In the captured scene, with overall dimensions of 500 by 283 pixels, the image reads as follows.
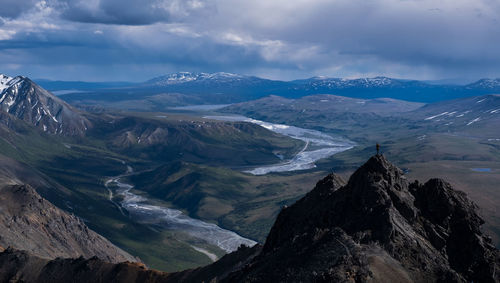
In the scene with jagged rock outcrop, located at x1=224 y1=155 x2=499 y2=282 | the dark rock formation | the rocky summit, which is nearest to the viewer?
jagged rock outcrop, located at x1=224 y1=155 x2=499 y2=282

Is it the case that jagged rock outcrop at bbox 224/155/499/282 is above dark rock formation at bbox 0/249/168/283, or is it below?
above

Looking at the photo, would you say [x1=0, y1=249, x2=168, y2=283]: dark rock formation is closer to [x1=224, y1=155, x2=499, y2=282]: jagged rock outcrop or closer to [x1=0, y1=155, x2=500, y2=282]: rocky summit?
[x1=0, y1=155, x2=500, y2=282]: rocky summit

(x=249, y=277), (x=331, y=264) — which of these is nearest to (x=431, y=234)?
(x=331, y=264)

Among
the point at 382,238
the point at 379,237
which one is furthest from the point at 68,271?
the point at 382,238

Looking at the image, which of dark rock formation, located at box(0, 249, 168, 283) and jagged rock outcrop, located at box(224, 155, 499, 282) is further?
dark rock formation, located at box(0, 249, 168, 283)

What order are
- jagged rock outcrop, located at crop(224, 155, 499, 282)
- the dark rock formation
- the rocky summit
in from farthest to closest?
the dark rock formation → the rocky summit → jagged rock outcrop, located at crop(224, 155, 499, 282)

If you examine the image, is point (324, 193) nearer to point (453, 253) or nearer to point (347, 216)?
point (347, 216)

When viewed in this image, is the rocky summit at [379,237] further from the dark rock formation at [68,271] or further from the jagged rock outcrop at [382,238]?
the dark rock formation at [68,271]

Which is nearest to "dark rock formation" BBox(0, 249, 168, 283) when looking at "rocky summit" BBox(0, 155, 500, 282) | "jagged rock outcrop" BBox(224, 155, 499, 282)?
"rocky summit" BBox(0, 155, 500, 282)
